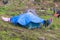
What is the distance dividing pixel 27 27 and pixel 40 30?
0.42 metres

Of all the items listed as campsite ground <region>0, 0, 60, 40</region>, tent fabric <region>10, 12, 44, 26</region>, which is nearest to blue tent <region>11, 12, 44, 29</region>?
tent fabric <region>10, 12, 44, 26</region>

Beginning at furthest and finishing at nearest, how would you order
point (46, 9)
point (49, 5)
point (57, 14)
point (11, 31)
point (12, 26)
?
point (49, 5) < point (46, 9) < point (57, 14) < point (12, 26) < point (11, 31)

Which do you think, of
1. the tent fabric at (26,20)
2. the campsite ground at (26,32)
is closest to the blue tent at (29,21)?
the tent fabric at (26,20)

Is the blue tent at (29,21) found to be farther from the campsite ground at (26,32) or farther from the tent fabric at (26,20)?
the campsite ground at (26,32)

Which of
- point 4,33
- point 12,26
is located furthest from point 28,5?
point 4,33

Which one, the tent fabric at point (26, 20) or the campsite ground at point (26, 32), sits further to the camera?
the tent fabric at point (26, 20)

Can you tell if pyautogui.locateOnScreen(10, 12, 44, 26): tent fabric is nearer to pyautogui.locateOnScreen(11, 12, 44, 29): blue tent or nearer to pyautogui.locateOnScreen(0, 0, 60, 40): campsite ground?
pyautogui.locateOnScreen(11, 12, 44, 29): blue tent

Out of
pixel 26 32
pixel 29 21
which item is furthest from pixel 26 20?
pixel 26 32

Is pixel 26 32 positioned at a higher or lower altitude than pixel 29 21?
lower

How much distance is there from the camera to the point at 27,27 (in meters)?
7.54

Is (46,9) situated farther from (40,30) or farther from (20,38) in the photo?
(20,38)

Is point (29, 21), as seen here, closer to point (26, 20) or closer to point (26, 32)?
point (26, 20)

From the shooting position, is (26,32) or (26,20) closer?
(26,32)

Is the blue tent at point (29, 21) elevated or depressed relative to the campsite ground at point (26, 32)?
elevated
